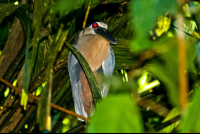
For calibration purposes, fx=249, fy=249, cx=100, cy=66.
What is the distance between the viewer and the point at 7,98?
4.19 feet

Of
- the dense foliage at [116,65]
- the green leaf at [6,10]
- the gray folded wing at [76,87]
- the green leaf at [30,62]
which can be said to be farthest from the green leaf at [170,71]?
the gray folded wing at [76,87]

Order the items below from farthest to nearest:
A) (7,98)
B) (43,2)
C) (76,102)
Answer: (76,102) → (7,98) → (43,2)

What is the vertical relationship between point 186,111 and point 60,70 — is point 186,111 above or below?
above

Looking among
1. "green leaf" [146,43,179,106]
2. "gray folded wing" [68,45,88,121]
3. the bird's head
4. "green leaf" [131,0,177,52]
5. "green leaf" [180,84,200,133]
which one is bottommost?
"gray folded wing" [68,45,88,121]

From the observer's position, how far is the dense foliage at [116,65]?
0.31 metres

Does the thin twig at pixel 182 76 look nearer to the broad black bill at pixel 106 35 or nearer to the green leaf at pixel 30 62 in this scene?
the green leaf at pixel 30 62

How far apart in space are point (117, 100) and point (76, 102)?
1313 millimetres

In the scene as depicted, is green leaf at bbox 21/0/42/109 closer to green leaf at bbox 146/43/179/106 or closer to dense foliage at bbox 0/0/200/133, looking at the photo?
dense foliage at bbox 0/0/200/133

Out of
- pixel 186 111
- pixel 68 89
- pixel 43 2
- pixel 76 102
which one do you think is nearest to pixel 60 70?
pixel 68 89

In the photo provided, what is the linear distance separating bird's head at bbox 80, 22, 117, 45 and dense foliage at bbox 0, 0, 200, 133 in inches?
1.9

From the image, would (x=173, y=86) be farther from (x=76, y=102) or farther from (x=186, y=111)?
(x=76, y=102)

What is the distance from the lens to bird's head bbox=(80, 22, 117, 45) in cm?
141

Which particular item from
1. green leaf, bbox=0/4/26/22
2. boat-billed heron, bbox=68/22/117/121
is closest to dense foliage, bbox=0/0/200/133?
green leaf, bbox=0/4/26/22

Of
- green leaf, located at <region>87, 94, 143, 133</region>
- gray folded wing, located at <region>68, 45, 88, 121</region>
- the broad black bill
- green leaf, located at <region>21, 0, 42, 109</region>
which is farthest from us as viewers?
gray folded wing, located at <region>68, 45, 88, 121</region>
